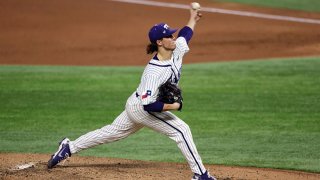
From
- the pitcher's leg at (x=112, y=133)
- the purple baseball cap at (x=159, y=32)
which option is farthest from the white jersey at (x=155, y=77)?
the pitcher's leg at (x=112, y=133)

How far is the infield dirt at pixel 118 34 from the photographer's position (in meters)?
17.7

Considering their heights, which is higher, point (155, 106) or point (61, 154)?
point (155, 106)

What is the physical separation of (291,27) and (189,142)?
42.6ft

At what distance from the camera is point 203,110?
12.5 meters

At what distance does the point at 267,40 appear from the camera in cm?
1880

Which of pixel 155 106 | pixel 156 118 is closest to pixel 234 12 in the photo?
pixel 156 118

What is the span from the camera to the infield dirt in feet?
58.0

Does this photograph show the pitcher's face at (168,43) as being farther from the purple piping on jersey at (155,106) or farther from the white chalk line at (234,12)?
the white chalk line at (234,12)

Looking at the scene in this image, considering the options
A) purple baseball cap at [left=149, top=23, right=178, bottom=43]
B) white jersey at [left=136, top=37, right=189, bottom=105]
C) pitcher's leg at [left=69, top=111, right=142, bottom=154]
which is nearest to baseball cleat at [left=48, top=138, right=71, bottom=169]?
pitcher's leg at [left=69, top=111, right=142, bottom=154]

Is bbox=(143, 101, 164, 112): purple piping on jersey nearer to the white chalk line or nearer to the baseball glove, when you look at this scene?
the baseball glove

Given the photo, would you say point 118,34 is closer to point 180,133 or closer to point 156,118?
point 156,118

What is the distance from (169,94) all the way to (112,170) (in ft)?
4.71

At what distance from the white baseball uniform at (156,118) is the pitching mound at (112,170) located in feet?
1.47

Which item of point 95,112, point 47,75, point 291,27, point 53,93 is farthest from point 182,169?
point 291,27
